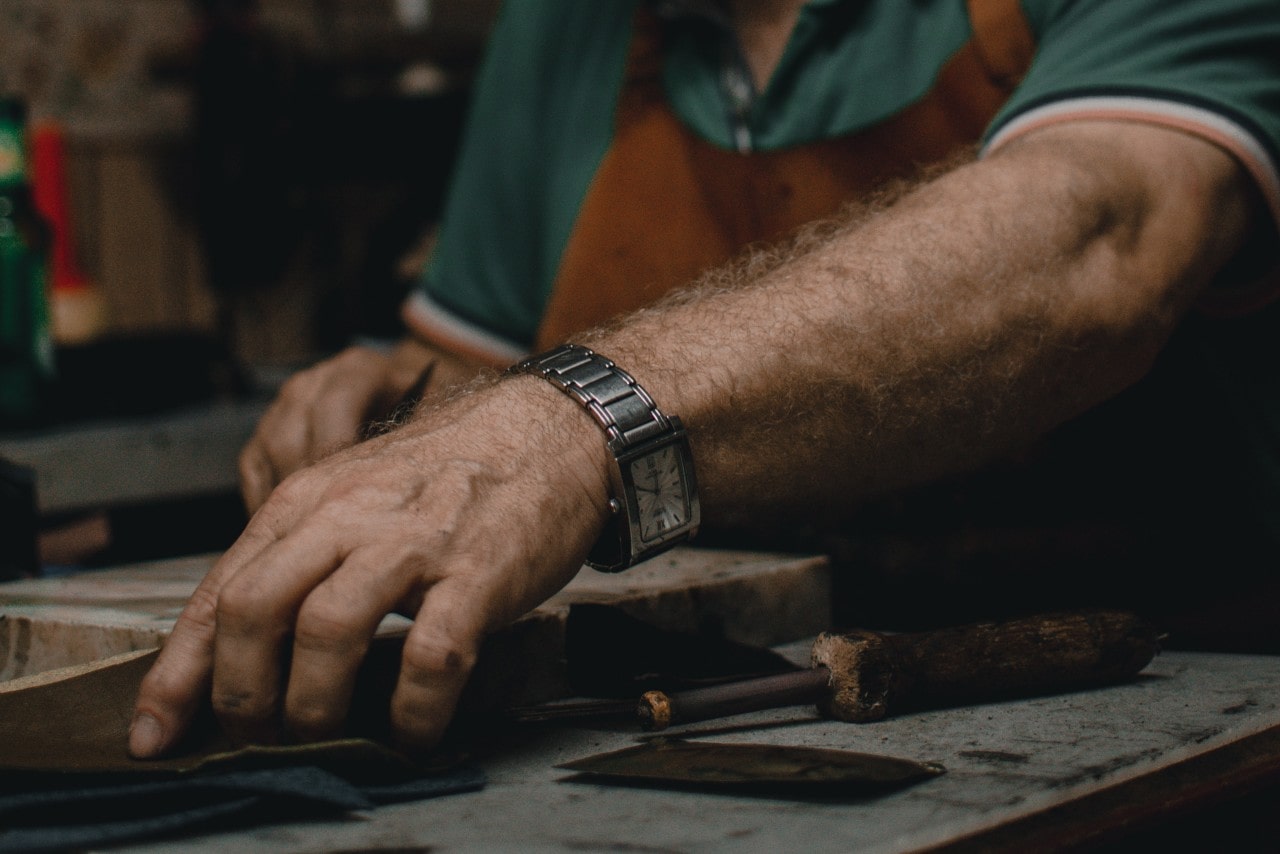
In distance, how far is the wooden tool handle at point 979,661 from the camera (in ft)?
2.26

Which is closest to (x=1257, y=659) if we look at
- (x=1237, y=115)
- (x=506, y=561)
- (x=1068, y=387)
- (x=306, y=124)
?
(x=1068, y=387)

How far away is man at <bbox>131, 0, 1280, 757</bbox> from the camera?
606 millimetres

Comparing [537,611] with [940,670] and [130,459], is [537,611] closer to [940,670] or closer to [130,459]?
[940,670]

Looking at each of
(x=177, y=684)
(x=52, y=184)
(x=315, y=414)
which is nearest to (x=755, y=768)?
(x=177, y=684)

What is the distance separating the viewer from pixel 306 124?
258 centimetres

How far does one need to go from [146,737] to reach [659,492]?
30cm

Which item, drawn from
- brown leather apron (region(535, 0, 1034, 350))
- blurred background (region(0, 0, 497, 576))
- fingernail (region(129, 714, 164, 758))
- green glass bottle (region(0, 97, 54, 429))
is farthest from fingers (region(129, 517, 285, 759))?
blurred background (region(0, 0, 497, 576))

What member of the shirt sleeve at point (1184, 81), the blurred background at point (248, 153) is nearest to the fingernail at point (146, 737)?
the shirt sleeve at point (1184, 81)

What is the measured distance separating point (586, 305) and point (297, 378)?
36cm

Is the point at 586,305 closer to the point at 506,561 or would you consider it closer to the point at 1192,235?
the point at 1192,235

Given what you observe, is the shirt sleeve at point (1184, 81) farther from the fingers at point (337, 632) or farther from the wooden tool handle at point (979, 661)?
the fingers at point (337, 632)

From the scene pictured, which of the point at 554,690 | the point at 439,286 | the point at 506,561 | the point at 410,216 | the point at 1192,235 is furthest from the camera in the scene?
the point at 410,216

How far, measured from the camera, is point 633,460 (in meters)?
0.69

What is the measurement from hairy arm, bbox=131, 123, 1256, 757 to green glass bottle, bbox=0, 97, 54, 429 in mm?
1042
